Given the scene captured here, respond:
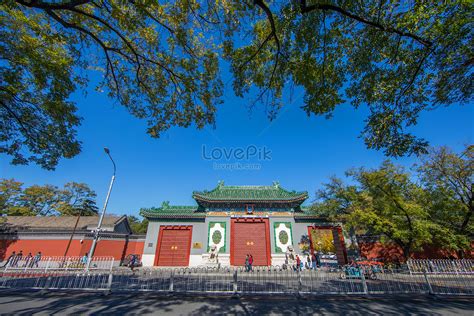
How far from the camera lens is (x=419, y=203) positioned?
548 inches

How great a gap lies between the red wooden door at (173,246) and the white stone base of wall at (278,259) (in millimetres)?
7181

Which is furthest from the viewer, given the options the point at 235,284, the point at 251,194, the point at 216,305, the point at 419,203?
the point at 251,194

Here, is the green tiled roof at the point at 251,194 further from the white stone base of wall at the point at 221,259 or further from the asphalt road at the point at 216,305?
the asphalt road at the point at 216,305

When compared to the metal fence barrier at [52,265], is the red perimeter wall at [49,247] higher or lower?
higher

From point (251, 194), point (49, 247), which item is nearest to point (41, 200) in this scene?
point (49, 247)

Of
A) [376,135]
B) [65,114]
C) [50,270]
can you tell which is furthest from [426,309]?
[65,114]

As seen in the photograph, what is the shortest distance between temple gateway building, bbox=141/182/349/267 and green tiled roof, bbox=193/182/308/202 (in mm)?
90

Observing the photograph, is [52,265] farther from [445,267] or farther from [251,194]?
[445,267]

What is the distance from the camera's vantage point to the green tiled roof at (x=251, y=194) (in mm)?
16734

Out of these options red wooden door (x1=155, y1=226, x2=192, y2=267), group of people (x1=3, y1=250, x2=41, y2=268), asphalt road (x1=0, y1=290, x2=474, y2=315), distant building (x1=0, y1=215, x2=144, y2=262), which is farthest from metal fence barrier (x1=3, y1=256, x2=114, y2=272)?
distant building (x1=0, y1=215, x2=144, y2=262)

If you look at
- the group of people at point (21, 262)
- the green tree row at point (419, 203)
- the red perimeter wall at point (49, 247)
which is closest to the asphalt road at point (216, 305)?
the group of people at point (21, 262)

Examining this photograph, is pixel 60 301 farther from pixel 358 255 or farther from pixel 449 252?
pixel 449 252

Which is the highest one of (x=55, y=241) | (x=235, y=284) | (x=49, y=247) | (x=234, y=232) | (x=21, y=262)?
(x=234, y=232)

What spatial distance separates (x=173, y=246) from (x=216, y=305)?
Result: 12400mm
